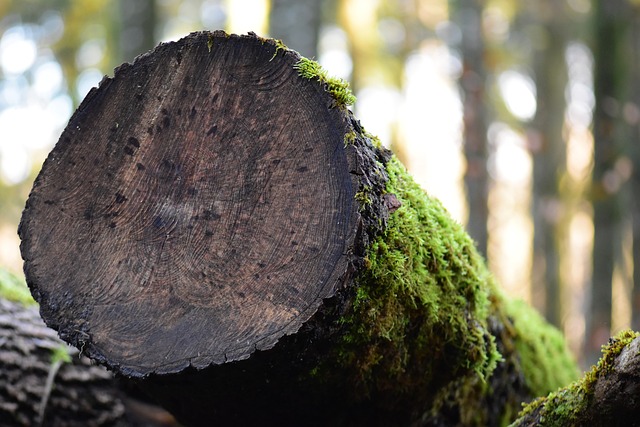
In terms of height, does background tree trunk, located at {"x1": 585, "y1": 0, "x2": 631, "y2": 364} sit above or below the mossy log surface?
above

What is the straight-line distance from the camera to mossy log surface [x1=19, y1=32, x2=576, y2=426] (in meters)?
1.69

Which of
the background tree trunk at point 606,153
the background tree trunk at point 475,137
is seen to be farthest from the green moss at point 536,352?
the background tree trunk at point 475,137

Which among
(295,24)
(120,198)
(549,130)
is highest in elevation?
(549,130)

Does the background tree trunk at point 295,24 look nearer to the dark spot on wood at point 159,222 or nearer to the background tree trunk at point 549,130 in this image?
the dark spot on wood at point 159,222

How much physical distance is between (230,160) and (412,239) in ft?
2.13

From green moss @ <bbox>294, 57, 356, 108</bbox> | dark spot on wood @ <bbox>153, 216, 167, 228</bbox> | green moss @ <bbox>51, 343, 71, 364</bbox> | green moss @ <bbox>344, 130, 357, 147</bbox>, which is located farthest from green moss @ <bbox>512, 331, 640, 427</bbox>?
green moss @ <bbox>51, 343, 71, 364</bbox>

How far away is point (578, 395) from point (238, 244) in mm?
1081

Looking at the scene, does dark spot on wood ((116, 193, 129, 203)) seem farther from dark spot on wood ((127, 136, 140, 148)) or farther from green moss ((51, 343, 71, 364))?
green moss ((51, 343, 71, 364))

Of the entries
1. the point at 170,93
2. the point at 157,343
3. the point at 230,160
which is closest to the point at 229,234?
the point at 230,160

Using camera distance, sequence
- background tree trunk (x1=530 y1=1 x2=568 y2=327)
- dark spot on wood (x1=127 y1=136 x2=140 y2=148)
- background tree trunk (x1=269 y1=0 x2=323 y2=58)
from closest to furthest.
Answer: dark spot on wood (x1=127 y1=136 x2=140 y2=148), background tree trunk (x1=269 y1=0 x2=323 y2=58), background tree trunk (x1=530 y1=1 x2=568 y2=327)

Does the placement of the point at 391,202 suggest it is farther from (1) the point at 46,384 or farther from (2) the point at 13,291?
(2) the point at 13,291

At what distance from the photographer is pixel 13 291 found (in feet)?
10.1

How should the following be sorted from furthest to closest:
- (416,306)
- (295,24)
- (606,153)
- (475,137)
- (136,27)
Answer: (475,137) → (136,27) → (606,153) → (295,24) → (416,306)

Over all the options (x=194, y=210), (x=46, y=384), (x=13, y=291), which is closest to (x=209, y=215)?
(x=194, y=210)
